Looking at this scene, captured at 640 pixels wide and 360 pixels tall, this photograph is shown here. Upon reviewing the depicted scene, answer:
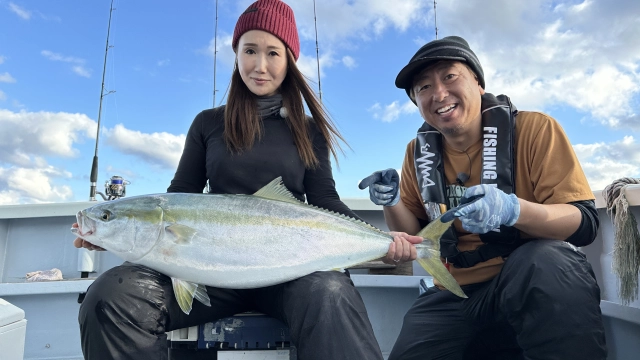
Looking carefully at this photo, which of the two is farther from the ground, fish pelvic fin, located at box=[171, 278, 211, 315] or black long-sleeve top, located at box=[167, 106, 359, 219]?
black long-sleeve top, located at box=[167, 106, 359, 219]

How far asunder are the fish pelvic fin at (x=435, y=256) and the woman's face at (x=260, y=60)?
1.26 m

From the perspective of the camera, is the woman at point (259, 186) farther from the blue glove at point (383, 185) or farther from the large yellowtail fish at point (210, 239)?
the blue glove at point (383, 185)

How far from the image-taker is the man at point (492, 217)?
6.04ft

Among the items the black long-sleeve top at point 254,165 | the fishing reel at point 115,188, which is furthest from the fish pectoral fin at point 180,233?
the fishing reel at point 115,188

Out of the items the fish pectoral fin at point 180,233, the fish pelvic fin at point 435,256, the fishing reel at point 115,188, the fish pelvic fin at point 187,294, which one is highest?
the fishing reel at point 115,188

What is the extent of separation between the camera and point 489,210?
1.98 meters

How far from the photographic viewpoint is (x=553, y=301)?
5.92ft

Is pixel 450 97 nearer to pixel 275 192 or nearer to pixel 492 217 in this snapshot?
pixel 492 217

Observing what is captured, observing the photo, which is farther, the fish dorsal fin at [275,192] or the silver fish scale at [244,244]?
the fish dorsal fin at [275,192]

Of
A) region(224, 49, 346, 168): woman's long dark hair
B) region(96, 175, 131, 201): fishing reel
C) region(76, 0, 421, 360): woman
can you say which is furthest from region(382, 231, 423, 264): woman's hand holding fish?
region(96, 175, 131, 201): fishing reel

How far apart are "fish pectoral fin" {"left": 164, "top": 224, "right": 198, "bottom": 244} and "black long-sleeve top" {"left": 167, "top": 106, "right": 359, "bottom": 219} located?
507 millimetres

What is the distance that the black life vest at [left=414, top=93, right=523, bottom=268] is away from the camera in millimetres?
2322

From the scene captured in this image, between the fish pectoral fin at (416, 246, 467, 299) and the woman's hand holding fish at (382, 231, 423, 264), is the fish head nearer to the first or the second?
the woman's hand holding fish at (382, 231, 423, 264)

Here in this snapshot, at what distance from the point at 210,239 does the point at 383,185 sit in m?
1.10
